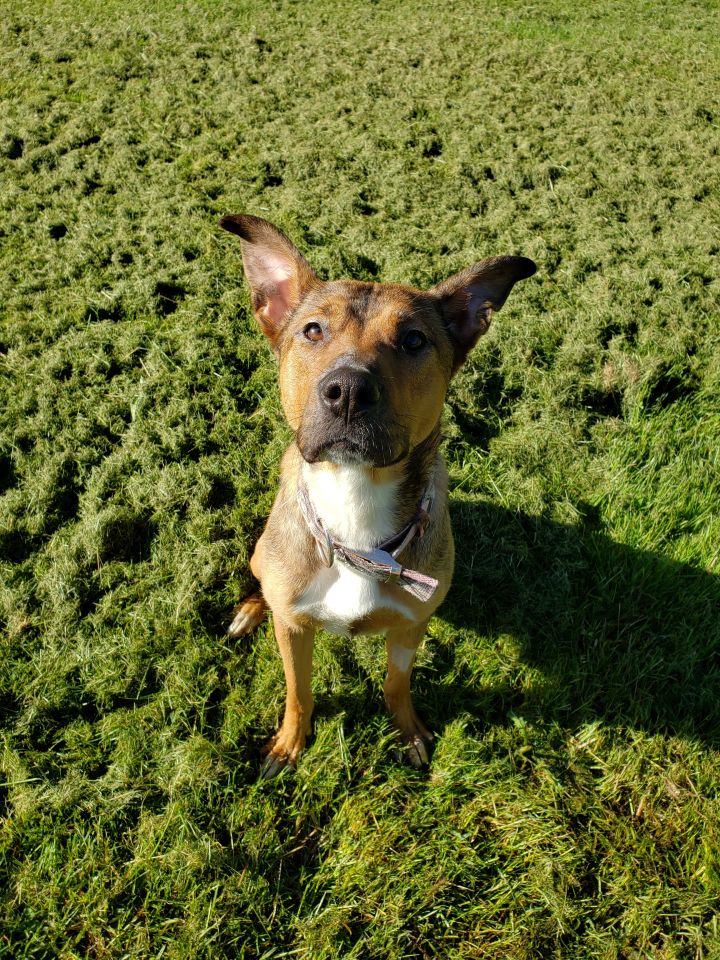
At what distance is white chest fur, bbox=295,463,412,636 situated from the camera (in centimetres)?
272

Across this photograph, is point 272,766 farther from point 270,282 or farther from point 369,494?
point 270,282

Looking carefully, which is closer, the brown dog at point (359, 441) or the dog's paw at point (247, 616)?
the brown dog at point (359, 441)

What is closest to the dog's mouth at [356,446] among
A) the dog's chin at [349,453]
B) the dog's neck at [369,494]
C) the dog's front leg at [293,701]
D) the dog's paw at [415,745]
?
the dog's chin at [349,453]

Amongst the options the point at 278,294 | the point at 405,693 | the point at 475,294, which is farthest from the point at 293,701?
the point at 475,294

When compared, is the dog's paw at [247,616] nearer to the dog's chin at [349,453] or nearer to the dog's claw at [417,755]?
the dog's claw at [417,755]

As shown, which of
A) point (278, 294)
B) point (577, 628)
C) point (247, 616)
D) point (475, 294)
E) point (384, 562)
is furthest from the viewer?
point (577, 628)

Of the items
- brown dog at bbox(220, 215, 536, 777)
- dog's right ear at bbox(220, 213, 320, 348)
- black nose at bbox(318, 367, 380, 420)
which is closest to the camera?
black nose at bbox(318, 367, 380, 420)

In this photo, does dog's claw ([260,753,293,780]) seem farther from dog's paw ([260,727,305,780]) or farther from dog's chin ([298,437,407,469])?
dog's chin ([298,437,407,469])

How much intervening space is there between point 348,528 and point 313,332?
0.87 metres

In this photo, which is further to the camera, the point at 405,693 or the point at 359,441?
the point at 405,693

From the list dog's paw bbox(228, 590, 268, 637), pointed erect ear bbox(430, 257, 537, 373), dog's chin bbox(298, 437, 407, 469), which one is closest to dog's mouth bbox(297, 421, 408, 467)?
dog's chin bbox(298, 437, 407, 469)

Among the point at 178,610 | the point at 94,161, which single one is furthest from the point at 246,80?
the point at 178,610

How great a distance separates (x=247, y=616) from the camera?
375cm

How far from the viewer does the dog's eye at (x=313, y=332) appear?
2730 mm
